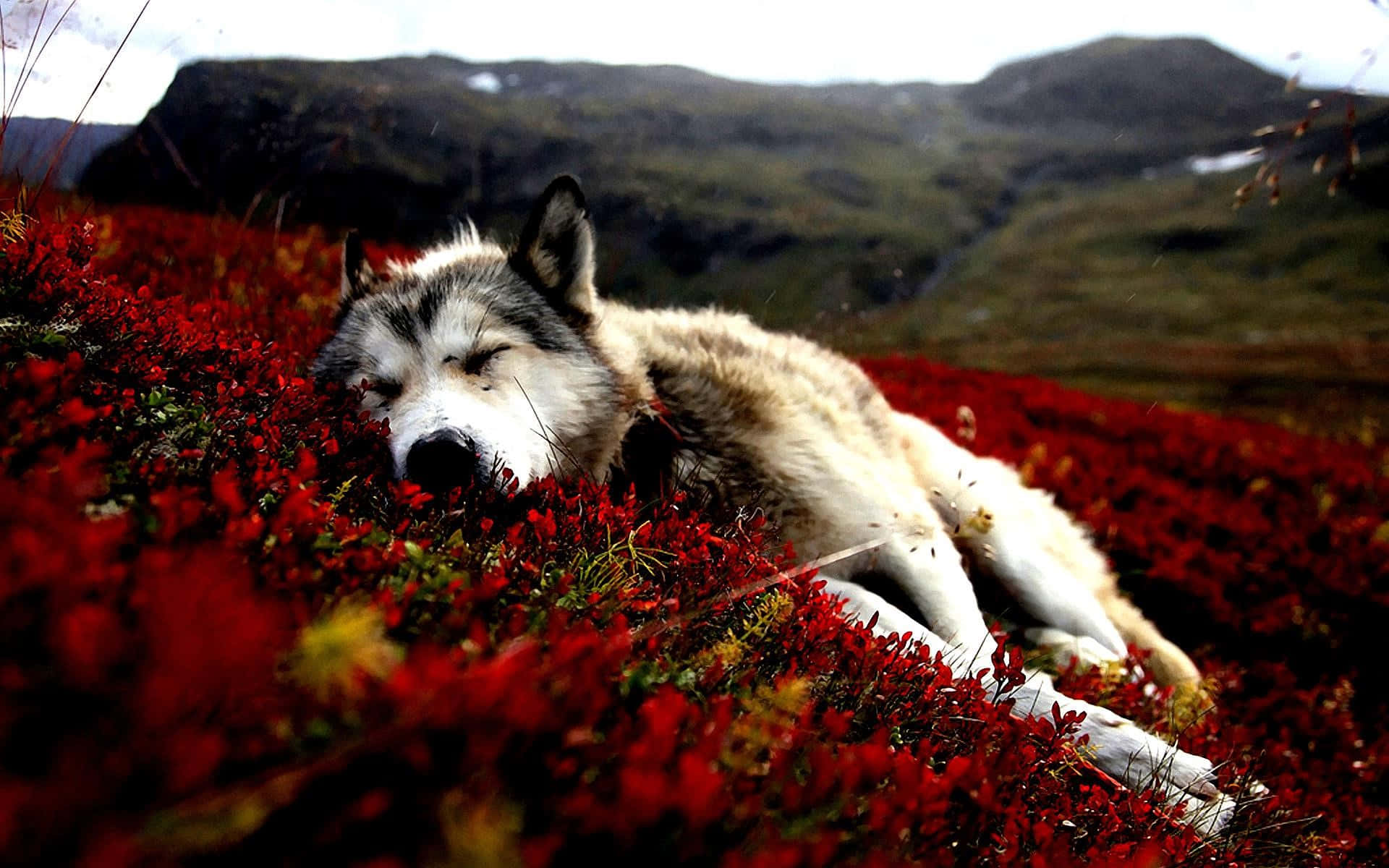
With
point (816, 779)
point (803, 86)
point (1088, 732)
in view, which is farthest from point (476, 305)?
point (803, 86)

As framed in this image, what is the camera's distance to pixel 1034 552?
536 centimetres

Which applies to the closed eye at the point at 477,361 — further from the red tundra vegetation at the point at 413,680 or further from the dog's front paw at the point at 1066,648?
the dog's front paw at the point at 1066,648

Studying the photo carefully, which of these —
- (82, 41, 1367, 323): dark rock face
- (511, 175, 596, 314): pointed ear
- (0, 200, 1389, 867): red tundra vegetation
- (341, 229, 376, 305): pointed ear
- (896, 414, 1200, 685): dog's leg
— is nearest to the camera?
(0, 200, 1389, 867): red tundra vegetation

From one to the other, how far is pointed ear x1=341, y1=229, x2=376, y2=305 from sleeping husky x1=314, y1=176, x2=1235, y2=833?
0.5 inches

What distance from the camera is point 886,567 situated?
397 centimetres

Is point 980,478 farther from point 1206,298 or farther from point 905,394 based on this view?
point 1206,298

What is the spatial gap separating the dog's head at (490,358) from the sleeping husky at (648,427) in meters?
0.01

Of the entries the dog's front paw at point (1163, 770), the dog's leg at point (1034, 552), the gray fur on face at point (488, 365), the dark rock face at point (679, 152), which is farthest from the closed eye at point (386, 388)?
the dog's front paw at point (1163, 770)

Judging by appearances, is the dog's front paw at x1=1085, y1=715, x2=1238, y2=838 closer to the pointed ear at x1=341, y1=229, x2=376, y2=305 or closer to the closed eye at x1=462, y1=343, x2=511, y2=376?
the closed eye at x1=462, y1=343, x2=511, y2=376

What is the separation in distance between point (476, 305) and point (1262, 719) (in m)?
6.04

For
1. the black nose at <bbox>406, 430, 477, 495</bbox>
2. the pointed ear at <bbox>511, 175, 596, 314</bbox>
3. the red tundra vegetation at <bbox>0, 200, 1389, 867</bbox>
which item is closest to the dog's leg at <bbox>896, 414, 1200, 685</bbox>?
the red tundra vegetation at <bbox>0, 200, 1389, 867</bbox>

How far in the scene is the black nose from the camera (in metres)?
3.12

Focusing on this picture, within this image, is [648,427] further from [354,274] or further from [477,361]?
[354,274]

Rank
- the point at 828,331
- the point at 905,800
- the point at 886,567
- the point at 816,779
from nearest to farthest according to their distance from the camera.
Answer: the point at 816,779 → the point at 905,800 → the point at 886,567 → the point at 828,331
